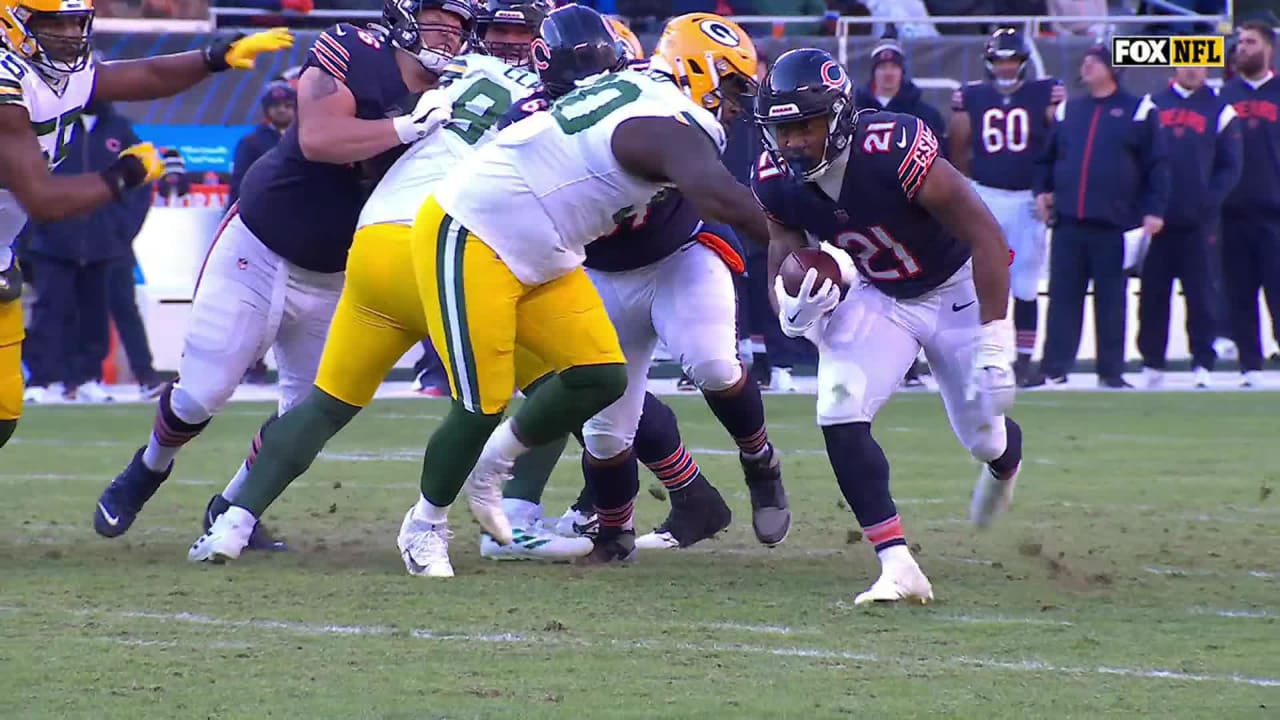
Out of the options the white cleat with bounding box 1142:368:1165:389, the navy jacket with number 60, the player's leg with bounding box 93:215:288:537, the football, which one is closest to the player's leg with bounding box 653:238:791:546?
the football

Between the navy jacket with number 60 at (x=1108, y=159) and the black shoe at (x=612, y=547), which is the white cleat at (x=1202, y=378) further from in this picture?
the black shoe at (x=612, y=547)

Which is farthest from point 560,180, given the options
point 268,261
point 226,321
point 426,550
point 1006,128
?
point 1006,128

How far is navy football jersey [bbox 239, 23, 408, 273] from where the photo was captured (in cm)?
613

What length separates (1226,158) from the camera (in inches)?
508

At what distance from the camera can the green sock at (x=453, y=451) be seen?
18.5 feet

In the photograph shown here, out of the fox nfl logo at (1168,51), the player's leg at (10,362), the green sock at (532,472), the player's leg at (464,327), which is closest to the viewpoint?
the player's leg at (464,327)

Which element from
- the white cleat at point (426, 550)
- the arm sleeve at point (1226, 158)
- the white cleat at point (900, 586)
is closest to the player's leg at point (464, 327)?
the white cleat at point (426, 550)

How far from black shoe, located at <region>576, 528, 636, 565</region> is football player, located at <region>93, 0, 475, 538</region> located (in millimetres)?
1054

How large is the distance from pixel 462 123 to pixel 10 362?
1.58 metres

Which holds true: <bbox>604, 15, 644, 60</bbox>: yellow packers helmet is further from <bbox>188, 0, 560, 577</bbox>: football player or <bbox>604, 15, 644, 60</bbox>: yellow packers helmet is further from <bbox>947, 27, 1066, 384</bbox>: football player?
<bbox>947, 27, 1066, 384</bbox>: football player

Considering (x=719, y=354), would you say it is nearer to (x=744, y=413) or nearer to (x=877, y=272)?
(x=744, y=413)

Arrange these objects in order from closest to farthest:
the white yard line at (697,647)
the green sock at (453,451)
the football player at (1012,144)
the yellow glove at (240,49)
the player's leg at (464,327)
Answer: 1. the white yard line at (697,647)
2. the player's leg at (464,327)
3. the green sock at (453,451)
4. the yellow glove at (240,49)
5. the football player at (1012,144)

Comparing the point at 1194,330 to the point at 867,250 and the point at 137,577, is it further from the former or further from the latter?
the point at 137,577

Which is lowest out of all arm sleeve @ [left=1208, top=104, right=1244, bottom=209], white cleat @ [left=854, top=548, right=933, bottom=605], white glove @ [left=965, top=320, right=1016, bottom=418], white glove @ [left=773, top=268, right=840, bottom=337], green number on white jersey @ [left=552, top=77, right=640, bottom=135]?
arm sleeve @ [left=1208, top=104, right=1244, bottom=209]
